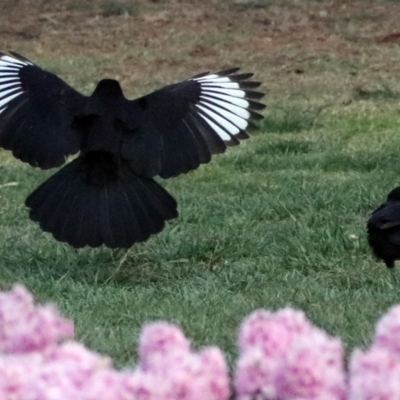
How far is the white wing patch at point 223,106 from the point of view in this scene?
4.99 meters

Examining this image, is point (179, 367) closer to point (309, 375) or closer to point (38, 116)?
point (309, 375)

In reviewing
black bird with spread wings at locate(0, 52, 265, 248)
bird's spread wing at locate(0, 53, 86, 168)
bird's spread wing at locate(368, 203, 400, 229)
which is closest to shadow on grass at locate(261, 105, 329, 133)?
black bird with spread wings at locate(0, 52, 265, 248)

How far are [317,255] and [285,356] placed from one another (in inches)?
129

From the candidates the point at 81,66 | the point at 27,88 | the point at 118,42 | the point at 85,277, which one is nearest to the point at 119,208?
the point at 85,277

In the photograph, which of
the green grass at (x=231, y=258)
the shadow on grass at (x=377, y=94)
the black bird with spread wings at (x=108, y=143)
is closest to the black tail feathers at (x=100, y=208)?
the black bird with spread wings at (x=108, y=143)

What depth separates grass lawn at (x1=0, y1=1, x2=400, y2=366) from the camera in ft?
12.5

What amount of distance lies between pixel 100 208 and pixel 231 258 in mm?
600

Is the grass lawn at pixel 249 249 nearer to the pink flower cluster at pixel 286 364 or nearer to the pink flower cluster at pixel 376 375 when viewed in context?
the pink flower cluster at pixel 286 364

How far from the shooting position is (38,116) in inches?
192

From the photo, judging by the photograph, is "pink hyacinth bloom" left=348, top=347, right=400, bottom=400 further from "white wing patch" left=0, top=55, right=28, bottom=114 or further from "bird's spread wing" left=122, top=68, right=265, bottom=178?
"white wing patch" left=0, top=55, right=28, bottom=114

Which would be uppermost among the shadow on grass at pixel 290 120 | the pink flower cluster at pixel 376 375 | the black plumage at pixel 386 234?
the pink flower cluster at pixel 376 375

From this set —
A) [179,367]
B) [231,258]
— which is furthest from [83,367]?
[231,258]

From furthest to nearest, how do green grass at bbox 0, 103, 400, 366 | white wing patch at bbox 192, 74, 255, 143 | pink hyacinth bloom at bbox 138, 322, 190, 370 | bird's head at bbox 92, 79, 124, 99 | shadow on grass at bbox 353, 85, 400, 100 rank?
shadow on grass at bbox 353, 85, 400, 100, white wing patch at bbox 192, 74, 255, 143, bird's head at bbox 92, 79, 124, 99, green grass at bbox 0, 103, 400, 366, pink hyacinth bloom at bbox 138, 322, 190, 370

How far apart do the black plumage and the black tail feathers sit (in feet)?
2.39
